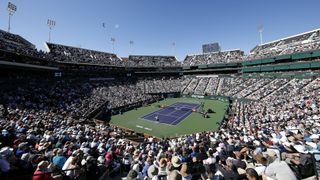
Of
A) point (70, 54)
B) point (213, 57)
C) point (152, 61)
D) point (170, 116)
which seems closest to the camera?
point (170, 116)

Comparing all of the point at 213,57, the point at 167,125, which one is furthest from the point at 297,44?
the point at 167,125

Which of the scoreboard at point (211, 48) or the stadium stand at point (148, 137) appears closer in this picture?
the stadium stand at point (148, 137)

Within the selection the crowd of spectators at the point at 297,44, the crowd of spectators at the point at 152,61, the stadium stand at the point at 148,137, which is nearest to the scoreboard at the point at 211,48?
the stadium stand at the point at 148,137

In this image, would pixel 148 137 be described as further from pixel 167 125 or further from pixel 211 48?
pixel 211 48

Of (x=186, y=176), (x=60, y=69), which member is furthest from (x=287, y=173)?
(x=60, y=69)

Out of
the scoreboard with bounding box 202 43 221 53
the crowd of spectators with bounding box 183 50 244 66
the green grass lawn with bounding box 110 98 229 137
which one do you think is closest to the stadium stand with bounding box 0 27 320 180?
the crowd of spectators with bounding box 183 50 244 66

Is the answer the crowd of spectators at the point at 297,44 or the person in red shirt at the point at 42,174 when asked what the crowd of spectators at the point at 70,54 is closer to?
the person in red shirt at the point at 42,174

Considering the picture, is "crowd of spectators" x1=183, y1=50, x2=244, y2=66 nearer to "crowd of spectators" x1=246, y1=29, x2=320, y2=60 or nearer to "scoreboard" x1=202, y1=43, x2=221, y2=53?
"scoreboard" x1=202, y1=43, x2=221, y2=53

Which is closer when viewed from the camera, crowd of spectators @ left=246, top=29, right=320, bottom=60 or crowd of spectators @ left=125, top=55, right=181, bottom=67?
crowd of spectators @ left=246, top=29, right=320, bottom=60

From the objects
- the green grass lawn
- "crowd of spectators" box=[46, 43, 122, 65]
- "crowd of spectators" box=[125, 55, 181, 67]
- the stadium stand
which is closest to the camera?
the stadium stand

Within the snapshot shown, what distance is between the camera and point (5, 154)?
227 inches

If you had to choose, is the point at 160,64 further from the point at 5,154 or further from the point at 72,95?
the point at 5,154

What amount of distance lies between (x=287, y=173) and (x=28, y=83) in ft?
126

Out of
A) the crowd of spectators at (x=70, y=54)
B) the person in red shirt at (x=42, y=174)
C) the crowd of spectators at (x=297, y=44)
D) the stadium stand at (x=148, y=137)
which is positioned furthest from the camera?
the crowd of spectators at (x=70, y=54)
